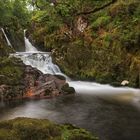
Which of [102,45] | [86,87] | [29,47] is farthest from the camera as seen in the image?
[29,47]

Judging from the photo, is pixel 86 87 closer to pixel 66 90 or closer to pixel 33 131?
pixel 66 90

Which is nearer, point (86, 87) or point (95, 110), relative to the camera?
point (95, 110)

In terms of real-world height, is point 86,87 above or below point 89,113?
above

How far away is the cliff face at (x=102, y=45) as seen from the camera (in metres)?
21.8

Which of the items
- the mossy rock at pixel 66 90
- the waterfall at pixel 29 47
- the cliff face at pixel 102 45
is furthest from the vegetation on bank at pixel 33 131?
the waterfall at pixel 29 47

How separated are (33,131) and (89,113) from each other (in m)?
7.41

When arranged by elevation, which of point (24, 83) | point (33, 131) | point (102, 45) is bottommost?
point (33, 131)

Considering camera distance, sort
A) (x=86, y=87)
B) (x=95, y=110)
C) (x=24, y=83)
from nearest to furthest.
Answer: (x=95, y=110)
(x=24, y=83)
(x=86, y=87)

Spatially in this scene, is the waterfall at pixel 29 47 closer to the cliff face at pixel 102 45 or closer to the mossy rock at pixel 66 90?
the cliff face at pixel 102 45

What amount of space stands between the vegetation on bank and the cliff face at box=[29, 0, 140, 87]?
38.1 ft

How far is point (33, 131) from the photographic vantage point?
8.05m

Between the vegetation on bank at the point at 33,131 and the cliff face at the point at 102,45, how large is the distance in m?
11.6

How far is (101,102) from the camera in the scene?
17.6 meters

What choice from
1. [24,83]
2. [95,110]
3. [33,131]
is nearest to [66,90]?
[24,83]
